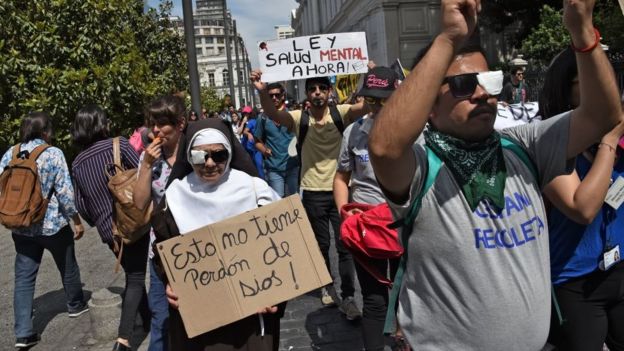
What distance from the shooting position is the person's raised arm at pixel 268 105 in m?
5.23

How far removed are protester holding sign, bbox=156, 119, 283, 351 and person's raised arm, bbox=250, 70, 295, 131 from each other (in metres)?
2.06

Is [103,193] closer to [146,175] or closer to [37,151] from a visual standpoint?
[37,151]

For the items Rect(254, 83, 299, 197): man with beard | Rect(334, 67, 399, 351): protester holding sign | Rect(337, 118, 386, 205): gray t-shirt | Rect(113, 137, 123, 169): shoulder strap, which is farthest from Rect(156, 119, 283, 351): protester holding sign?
Rect(254, 83, 299, 197): man with beard

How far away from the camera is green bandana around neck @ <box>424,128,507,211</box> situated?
1.86 metres

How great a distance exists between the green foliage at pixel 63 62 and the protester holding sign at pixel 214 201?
7131mm

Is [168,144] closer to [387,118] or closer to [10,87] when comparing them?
[387,118]

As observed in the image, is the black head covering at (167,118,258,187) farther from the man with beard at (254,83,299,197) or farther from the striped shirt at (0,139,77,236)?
the man with beard at (254,83,299,197)

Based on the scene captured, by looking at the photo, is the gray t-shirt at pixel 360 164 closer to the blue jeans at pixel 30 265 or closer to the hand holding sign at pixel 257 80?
the hand holding sign at pixel 257 80

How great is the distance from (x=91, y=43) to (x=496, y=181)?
9.19 metres

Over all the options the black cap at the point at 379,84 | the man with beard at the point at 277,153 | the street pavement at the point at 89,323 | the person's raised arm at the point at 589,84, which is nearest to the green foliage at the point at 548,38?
the man with beard at the point at 277,153

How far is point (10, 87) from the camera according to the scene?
9.73 meters

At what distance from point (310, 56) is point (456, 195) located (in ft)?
15.8

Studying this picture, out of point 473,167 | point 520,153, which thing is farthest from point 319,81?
point 473,167

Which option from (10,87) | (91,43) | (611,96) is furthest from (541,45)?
(611,96)
